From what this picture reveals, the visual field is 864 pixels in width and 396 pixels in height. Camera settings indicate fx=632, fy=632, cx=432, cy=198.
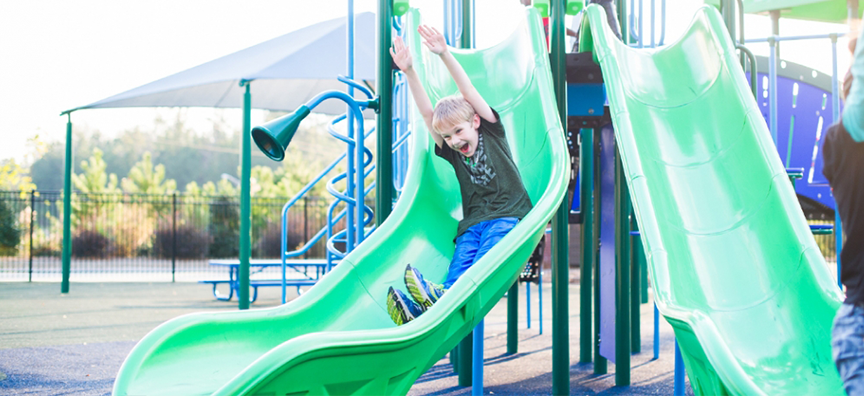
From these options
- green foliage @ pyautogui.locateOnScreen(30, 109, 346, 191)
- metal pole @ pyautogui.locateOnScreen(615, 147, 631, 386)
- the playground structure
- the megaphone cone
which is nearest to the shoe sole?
the playground structure

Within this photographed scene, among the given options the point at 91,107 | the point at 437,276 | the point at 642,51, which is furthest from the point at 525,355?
the point at 91,107

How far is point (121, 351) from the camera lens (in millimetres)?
5020

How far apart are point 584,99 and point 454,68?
128 cm

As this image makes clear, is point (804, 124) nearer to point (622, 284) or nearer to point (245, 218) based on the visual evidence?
point (622, 284)

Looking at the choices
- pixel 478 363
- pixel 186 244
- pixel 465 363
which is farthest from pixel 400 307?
pixel 186 244

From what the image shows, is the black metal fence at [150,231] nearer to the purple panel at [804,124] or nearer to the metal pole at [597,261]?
the purple panel at [804,124]

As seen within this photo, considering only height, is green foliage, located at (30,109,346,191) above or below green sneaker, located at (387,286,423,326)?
above

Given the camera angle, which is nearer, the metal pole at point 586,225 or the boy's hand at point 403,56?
the boy's hand at point 403,56

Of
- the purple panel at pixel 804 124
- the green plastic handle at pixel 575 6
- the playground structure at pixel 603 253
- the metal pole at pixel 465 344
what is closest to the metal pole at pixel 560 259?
the playground structure at pixel 603 253

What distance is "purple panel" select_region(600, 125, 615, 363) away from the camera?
14.3 feet

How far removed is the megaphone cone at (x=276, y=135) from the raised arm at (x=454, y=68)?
0.77 metres

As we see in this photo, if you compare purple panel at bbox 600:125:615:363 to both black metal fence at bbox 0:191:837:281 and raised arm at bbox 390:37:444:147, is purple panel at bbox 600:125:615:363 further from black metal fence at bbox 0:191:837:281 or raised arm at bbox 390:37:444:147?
black metal fence at bbox 0:191:837:281

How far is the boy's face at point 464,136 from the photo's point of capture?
336 cm

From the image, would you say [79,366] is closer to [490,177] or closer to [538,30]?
[490,177]
